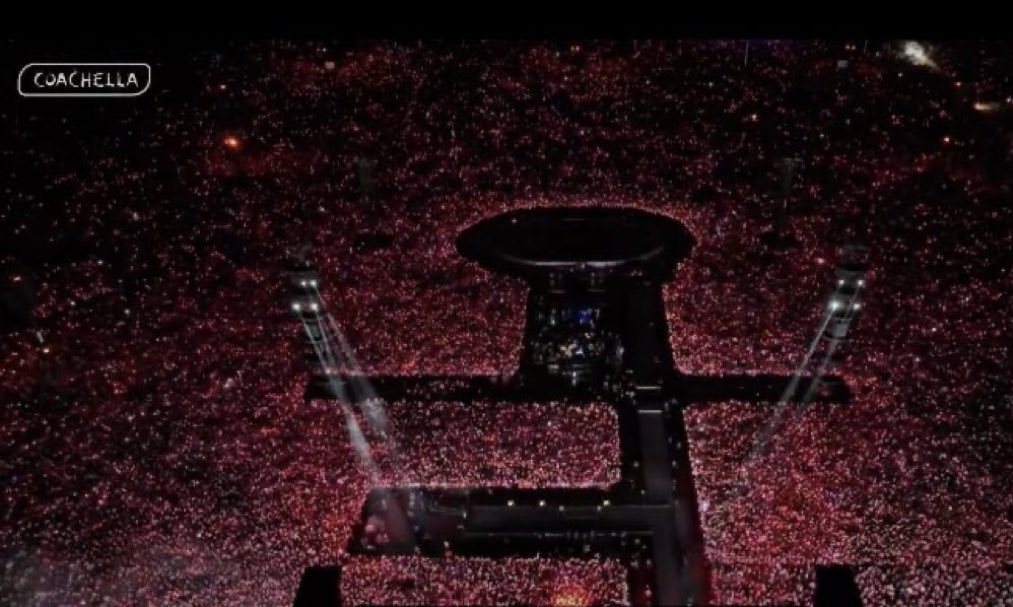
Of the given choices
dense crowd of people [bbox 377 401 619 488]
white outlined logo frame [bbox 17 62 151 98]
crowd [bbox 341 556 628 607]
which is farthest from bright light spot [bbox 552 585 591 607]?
white outlined logo frame [bbox 17 62 151 98]

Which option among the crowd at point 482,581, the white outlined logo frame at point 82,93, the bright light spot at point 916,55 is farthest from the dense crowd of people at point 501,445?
the bright light spot at point 916,55

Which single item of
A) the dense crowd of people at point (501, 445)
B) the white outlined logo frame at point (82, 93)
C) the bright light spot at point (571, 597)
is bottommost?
the bright light spot at point (571, 597)

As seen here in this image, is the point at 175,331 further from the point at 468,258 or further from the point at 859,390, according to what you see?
the point at 859,390

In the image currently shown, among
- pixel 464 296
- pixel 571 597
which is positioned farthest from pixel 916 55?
pixel 571 597

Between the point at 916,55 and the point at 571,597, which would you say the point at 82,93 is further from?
the point at 916,55

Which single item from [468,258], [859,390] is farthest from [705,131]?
[859,390]

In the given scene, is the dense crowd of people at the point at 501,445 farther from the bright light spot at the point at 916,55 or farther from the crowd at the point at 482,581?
the bright light spot at the point at 916,55
